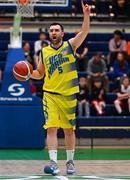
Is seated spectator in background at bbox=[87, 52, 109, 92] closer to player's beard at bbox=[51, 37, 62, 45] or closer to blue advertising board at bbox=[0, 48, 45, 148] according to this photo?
blue advertising board at bbox=[0, 48, 45, 148]

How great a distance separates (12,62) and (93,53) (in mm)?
5789

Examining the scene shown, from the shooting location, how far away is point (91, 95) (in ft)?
48.4

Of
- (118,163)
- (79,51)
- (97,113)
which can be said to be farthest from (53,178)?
(79,51)

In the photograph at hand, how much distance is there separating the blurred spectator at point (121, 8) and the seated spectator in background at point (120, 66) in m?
3.72

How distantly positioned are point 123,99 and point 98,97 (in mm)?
606

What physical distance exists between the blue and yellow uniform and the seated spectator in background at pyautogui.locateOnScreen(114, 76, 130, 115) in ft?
19.7

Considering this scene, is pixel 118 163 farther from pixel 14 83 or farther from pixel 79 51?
pixel 79 51

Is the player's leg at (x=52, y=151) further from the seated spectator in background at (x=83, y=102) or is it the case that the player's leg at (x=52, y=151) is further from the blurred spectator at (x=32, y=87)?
the blurred spectator at (x=32, y=87)

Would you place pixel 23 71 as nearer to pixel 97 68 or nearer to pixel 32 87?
pixel 32 87

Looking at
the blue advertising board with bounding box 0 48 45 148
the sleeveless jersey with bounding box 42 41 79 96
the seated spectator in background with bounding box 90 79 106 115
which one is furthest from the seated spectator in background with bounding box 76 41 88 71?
the sleeveless jersey with bounding box 42 41 79 96

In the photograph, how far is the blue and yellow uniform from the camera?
8.80 metres

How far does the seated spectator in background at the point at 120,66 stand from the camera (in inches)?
647

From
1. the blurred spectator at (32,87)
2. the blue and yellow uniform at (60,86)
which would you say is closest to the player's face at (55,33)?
the blue and yellow uniform at (60,86)

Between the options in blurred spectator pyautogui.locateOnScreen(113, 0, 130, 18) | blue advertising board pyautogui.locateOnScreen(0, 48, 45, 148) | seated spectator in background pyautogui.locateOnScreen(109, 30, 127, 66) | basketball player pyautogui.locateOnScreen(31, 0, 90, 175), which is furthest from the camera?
blurred spectator pyautogui.locateOnScreen(113, 0, 130, 18)
